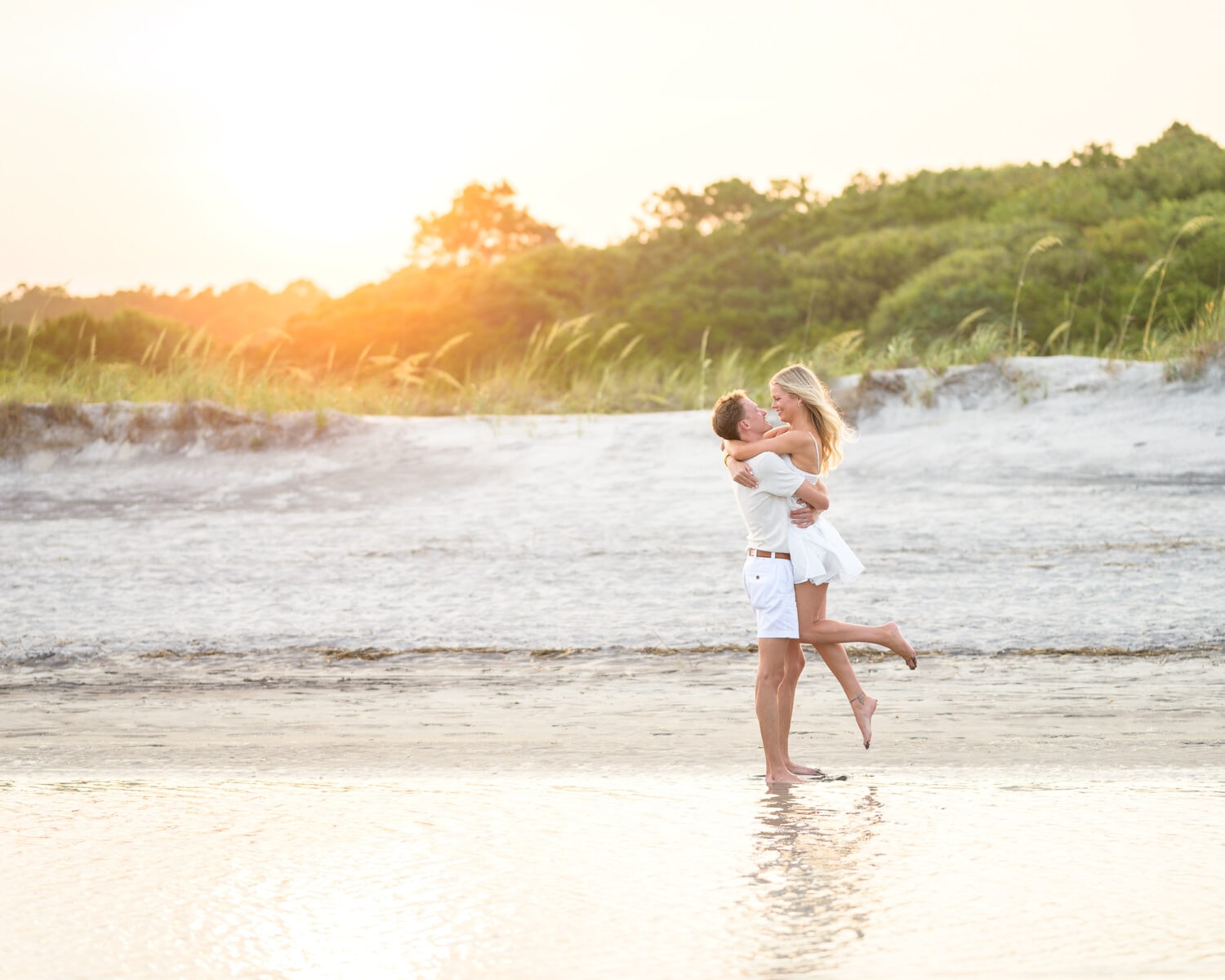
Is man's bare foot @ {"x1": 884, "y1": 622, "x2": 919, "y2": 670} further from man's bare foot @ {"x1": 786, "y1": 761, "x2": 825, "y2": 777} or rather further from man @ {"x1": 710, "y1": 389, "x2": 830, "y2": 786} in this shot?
man's bare foot @ {"x1": 786, "y1": 761, "x2": 825, "y2": 777}

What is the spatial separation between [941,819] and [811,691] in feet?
8.89

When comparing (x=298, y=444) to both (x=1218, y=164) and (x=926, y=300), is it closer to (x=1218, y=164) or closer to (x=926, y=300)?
(x=926, y=300)

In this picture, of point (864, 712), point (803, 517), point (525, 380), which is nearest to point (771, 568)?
Result: point (803, 517)

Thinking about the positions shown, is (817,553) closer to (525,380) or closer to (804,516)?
(804,516)

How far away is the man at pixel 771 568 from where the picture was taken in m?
5.70

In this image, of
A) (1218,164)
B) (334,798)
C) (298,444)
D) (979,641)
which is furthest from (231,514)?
(1218,164)

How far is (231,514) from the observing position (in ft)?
47.9

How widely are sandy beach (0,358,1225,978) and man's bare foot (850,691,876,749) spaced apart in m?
0.17

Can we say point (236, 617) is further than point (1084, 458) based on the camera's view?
No

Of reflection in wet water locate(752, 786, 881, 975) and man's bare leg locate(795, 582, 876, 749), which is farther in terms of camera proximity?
man's bare leg locate(795, 582, 876, 749)

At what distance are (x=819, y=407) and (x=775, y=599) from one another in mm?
791

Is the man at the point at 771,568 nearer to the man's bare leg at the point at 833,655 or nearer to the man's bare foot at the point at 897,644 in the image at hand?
the man's bare leg at the point at 833,655

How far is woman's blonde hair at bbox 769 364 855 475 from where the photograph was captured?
586 centimetres

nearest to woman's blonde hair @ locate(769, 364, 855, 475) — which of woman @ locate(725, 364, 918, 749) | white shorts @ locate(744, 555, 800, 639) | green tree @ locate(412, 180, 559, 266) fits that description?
woman @ locate(725, 364, 918, 749)
